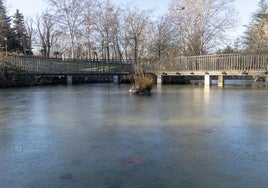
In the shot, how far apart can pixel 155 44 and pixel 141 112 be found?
603 inches

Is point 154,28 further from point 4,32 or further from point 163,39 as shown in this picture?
point 4,32

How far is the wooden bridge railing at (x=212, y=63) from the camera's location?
13.3m

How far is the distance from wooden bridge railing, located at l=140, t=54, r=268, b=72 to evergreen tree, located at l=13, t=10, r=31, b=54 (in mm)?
13244

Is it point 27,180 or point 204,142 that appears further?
point 204,142

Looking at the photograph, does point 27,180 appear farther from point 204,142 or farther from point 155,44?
point 155,44

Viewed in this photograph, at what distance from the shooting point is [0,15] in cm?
2114

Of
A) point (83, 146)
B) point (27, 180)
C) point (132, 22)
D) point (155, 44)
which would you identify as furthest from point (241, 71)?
point (27, 180)

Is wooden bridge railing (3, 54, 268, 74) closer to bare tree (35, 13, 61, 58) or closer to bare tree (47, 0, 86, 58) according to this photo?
bare tree (47, 0, 86, 58)

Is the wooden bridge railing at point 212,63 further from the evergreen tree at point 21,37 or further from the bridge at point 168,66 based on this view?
the evergreen tree at point 21,37

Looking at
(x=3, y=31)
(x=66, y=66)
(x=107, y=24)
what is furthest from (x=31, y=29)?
(x=66, y=66)

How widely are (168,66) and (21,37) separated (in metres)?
15.8

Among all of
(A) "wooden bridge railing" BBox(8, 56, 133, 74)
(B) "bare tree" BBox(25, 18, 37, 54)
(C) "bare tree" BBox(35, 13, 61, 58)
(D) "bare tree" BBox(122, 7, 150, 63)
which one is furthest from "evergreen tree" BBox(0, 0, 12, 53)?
(D) "bare tree" BBox(122, 7, 150, 63)

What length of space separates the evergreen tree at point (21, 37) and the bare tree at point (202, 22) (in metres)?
14.1

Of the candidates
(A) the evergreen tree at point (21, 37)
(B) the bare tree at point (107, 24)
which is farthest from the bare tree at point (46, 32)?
(B) the bare tree at point (107, 24)
